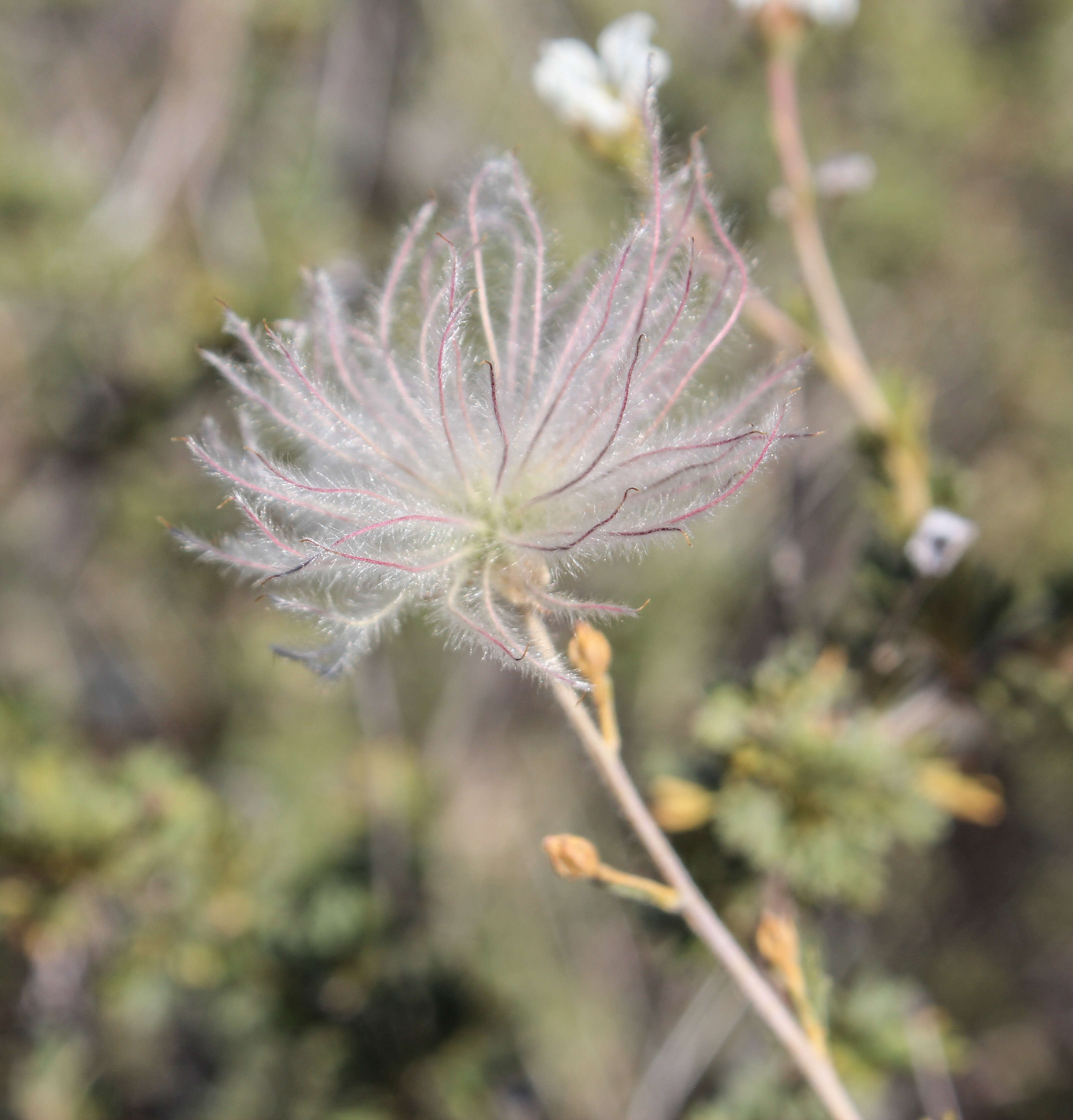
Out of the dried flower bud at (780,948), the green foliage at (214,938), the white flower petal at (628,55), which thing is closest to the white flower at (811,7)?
the white flower petal at (628,55)

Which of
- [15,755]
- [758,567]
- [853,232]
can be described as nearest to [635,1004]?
[758,567]

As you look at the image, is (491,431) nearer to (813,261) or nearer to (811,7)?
(813,261)

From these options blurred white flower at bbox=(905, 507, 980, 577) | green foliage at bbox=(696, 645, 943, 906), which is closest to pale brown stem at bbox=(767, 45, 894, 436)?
blurred white flower at bbox=(905, 507, 980, 577)

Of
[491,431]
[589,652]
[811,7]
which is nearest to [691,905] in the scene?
[589,652]

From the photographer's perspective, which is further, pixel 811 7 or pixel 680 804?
pixel 811 7

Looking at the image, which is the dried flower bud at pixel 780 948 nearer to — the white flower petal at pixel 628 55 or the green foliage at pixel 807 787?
the green foliage at pixel 807 787

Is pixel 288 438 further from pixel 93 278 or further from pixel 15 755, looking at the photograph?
pixel 93 278

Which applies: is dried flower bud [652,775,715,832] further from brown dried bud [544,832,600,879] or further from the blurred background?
brown dried bud [544,832,600,879]
